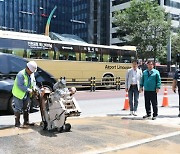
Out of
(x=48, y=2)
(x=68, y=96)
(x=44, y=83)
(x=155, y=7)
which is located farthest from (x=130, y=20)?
(x=48, y=2)

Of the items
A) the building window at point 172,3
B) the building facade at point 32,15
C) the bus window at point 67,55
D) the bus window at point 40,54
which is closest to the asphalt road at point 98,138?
the bus window at point 40,54

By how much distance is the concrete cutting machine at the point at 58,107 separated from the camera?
23.8 feet

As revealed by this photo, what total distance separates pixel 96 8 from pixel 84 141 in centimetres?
8276

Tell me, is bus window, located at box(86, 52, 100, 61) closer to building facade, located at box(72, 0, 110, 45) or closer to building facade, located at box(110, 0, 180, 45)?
building facade, located at box(110, 0, 180, 45)

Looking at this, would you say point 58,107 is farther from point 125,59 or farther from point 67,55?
point 125,59

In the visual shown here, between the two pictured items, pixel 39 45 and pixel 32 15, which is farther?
pixel 32 15

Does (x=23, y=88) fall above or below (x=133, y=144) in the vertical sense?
above

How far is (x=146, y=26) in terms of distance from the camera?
3922cm

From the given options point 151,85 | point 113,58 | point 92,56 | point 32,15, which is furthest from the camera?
point 32,15

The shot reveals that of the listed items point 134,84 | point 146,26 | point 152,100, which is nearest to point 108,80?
point 146,26

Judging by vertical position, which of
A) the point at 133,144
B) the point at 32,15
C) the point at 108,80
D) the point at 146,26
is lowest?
the point at 133,144

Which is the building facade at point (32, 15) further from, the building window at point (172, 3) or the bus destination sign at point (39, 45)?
the bus destination sign at point (39, 45)

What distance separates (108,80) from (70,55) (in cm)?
456

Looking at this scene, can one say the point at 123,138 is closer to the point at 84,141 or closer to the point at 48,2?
the point at 84,141
